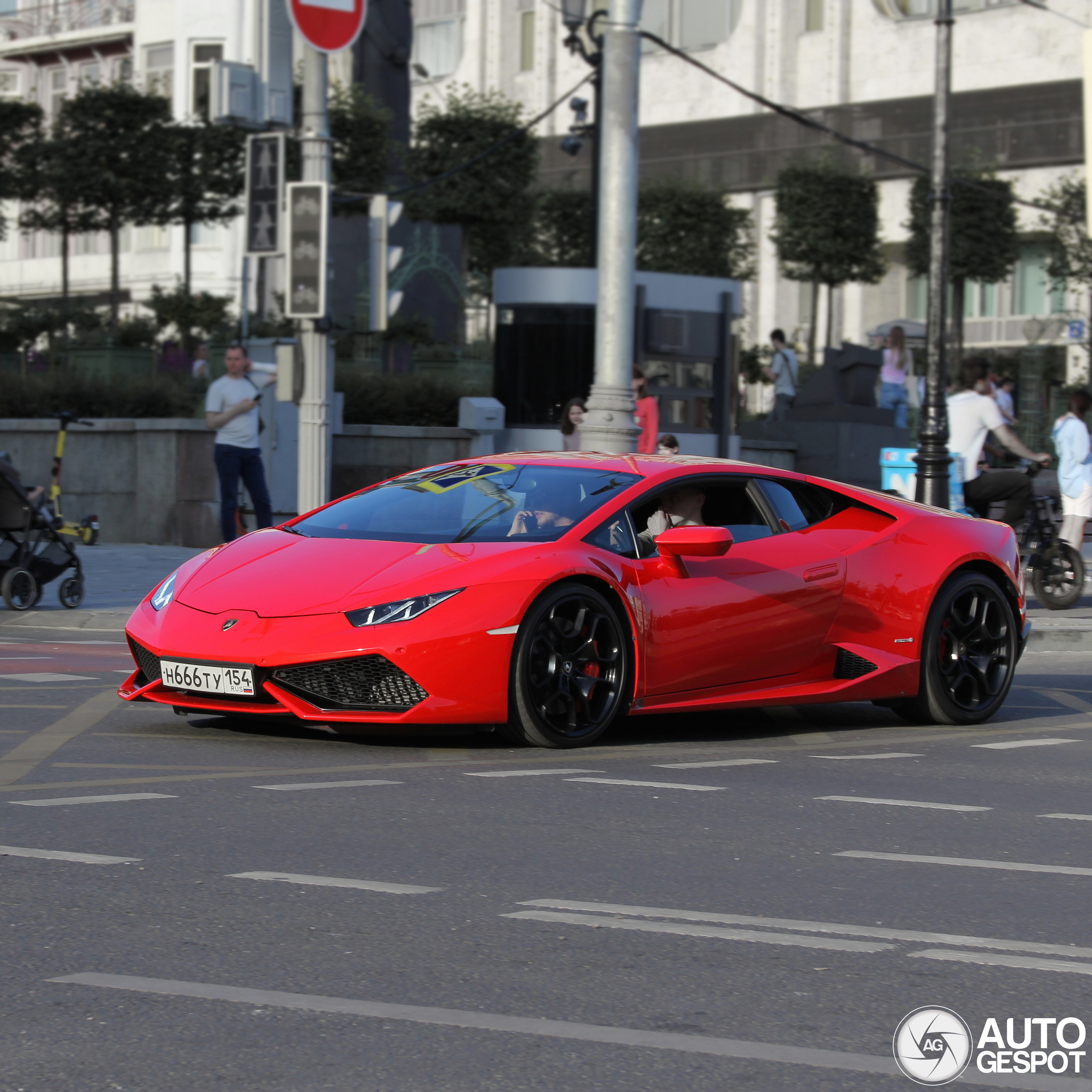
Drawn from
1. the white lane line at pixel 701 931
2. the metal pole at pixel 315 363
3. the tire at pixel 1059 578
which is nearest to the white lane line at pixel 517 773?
the white lane line at pixel 701 931

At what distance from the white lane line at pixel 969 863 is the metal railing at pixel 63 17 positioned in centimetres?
6100

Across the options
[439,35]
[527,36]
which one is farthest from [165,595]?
[439,35]

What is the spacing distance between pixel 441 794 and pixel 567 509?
209 cm

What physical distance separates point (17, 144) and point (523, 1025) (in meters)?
46.5

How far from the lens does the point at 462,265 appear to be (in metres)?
44.6

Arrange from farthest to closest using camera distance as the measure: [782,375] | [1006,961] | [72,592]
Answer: [782,375]
[72,592]
[1006,961]

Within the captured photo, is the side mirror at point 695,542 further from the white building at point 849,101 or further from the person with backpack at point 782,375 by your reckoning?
the white building at point 849,101

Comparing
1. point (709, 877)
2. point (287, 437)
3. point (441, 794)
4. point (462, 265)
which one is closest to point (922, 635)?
point (441, 794)

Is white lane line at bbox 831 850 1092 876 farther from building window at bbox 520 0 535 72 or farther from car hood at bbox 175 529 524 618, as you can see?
building window at bbox 520 0 535 72

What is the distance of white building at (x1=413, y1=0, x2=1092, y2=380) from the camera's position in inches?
2406

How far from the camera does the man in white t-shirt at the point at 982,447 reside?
1627 centimetres

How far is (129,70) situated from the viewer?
6166cm

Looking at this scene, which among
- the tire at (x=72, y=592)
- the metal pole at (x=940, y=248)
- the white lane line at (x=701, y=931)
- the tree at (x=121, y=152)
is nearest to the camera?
the white lane line at (x=701, y=931)

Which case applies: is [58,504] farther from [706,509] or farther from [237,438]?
[706,509]
